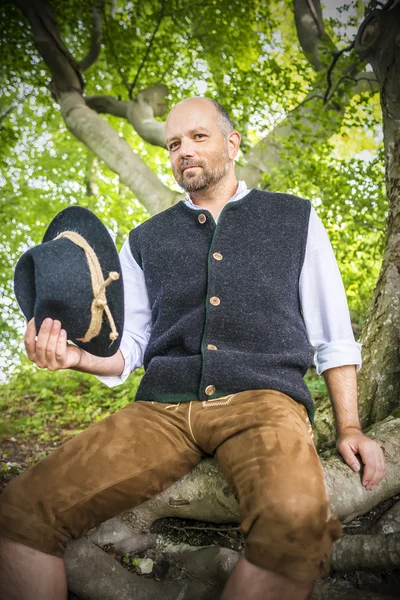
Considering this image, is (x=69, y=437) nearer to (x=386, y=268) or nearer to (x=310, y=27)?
(x=386, y=268)

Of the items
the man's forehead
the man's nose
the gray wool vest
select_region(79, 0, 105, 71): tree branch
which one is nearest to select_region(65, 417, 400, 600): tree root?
the gray wool vest

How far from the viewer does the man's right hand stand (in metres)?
1.52

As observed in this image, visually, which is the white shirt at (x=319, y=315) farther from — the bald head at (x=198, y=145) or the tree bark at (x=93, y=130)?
the tree bark at (x=93, y=130)

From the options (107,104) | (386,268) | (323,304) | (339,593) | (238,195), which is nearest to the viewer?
(339,593)

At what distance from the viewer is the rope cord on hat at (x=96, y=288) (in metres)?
1.56

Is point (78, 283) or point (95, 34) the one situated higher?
point (95, 34)

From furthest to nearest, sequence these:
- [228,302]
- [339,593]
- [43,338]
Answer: [228,302], [339,593], [43,338]

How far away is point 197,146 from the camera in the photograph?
7.48ft

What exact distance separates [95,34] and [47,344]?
252 inches

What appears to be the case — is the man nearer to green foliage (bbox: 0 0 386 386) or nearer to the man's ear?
the man's ear

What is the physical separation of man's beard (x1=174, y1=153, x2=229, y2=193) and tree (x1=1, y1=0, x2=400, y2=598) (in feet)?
4.38

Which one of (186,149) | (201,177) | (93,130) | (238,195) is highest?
(93,130)

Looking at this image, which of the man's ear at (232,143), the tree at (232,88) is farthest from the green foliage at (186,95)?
the man's ear at (232,143)

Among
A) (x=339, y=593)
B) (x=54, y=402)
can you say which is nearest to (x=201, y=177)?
(x=339, y=593)
